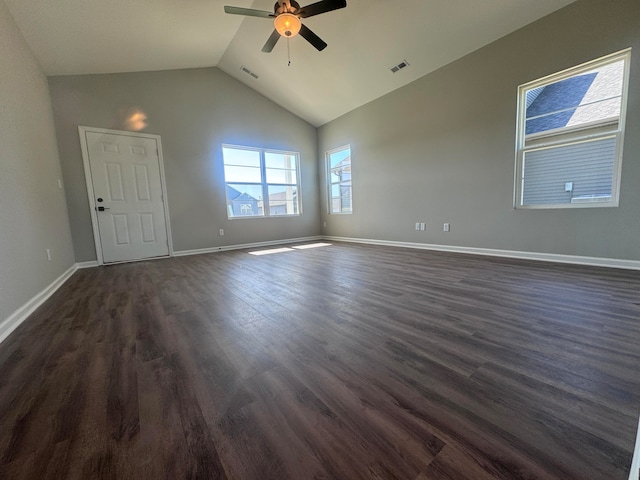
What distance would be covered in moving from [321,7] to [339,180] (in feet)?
12.0

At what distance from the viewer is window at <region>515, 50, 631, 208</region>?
2725 millimetres

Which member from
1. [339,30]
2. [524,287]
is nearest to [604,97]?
[524,287]

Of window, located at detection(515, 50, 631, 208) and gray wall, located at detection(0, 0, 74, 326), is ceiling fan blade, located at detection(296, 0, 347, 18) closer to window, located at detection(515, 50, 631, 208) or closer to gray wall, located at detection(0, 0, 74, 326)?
window, located at detection(515, 50, 631, 208)

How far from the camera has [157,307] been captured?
2.19 metres

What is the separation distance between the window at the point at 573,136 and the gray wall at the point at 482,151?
0.09 m

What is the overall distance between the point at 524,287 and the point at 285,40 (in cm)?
461

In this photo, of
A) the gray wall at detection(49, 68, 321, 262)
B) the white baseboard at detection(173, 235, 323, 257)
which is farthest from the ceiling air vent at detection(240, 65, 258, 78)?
the white baseboard at detection(173, 235, 323, 257)

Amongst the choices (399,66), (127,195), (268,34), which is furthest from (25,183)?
(399,66)

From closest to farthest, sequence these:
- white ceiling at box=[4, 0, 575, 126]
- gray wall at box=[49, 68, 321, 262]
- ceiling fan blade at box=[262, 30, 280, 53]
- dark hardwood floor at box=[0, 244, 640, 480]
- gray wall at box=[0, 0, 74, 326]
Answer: dark hardwood floor at box=[0, 244, 640, 480]
gray wall at box=[0, 0, 74, 326]
white ceiling at box=[4, 0, 575, 126]
ceiling fan blade at box=[262, 30, 280, 53]
gray wall at box=[49, 68, 321, 262]

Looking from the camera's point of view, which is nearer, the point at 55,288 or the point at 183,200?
the point at 55,288

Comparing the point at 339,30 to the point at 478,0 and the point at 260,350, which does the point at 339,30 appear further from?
the point at 260,350

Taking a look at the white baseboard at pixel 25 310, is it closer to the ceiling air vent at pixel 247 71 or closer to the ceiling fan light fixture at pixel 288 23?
the ceiling fan light fixture at pixel 288 23

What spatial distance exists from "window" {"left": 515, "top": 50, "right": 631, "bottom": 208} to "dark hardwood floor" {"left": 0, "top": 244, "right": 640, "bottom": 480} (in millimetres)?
1253

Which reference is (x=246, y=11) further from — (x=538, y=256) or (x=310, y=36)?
(x=538, y=256)
